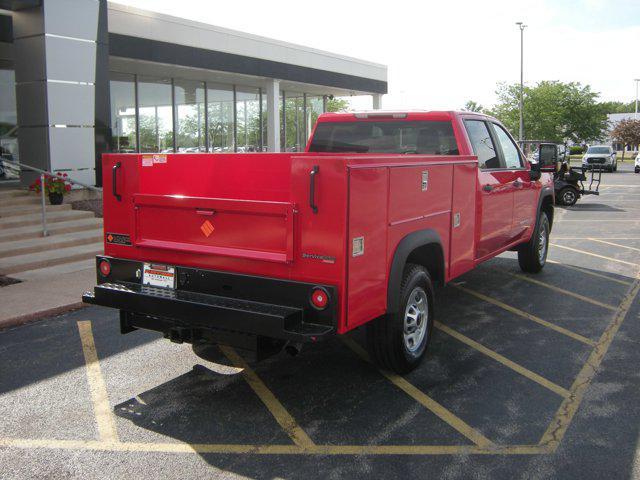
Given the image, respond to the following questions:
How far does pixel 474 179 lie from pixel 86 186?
9.37 metres

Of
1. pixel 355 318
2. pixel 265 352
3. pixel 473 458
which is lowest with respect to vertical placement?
pixel 473 458

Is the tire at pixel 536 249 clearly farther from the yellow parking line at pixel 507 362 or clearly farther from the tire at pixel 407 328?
the tire at pixel 407 328

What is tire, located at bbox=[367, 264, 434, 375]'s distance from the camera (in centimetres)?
477

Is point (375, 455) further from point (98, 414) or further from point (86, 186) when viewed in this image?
point (86, 186)

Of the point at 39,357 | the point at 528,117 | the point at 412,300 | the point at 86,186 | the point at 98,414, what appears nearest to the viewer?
the point at 98,414

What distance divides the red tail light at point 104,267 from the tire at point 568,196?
17.2 meters

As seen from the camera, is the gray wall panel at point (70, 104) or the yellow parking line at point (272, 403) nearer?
the yellow parking line at point (272, 403)

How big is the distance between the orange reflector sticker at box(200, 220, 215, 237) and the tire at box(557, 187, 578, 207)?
17.2m

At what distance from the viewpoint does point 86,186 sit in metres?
13.0

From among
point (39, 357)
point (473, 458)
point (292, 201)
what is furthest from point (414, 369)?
point (39, 357)

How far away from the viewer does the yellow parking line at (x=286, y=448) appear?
3.85m

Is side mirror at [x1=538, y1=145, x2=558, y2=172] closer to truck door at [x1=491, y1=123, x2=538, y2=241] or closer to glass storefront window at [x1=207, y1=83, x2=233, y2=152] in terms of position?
truck door at [x1=491, y1=123, x2=538, y2=241]

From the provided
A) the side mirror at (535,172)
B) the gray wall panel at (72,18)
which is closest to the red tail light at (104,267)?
the side mirror at (535,172)

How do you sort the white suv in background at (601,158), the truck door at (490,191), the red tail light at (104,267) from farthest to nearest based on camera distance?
the white suv in background at (601,158), the truck door at (490,191), the red tail light at (104,267)
